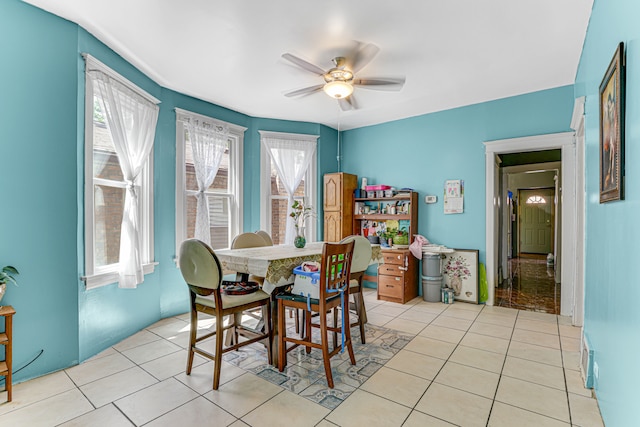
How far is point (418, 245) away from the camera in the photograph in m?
4.63

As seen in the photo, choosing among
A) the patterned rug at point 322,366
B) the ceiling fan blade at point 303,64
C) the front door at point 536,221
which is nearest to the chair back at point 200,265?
the patterned rug at point 322,366

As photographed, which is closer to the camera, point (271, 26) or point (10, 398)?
point (10, 398)

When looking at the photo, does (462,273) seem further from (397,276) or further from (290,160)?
(290,160)

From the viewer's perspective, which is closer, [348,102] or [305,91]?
[305,91]

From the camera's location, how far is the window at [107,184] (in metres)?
2.75

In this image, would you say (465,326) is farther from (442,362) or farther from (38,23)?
(38,23)

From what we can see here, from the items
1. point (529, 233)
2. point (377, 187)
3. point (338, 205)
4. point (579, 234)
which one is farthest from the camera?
point (529, 233)

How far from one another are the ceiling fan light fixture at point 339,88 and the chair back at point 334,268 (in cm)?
150

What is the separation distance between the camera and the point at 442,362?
2691 millimetres

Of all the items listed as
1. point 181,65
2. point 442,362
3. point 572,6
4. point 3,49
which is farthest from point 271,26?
point 442,362

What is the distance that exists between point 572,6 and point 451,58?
3.23 feet

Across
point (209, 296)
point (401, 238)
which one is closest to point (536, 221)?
point (401, 238)

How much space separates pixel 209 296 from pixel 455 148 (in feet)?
12.8

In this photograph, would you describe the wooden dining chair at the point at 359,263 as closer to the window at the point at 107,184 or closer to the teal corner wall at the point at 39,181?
the window at the point at 107,184
